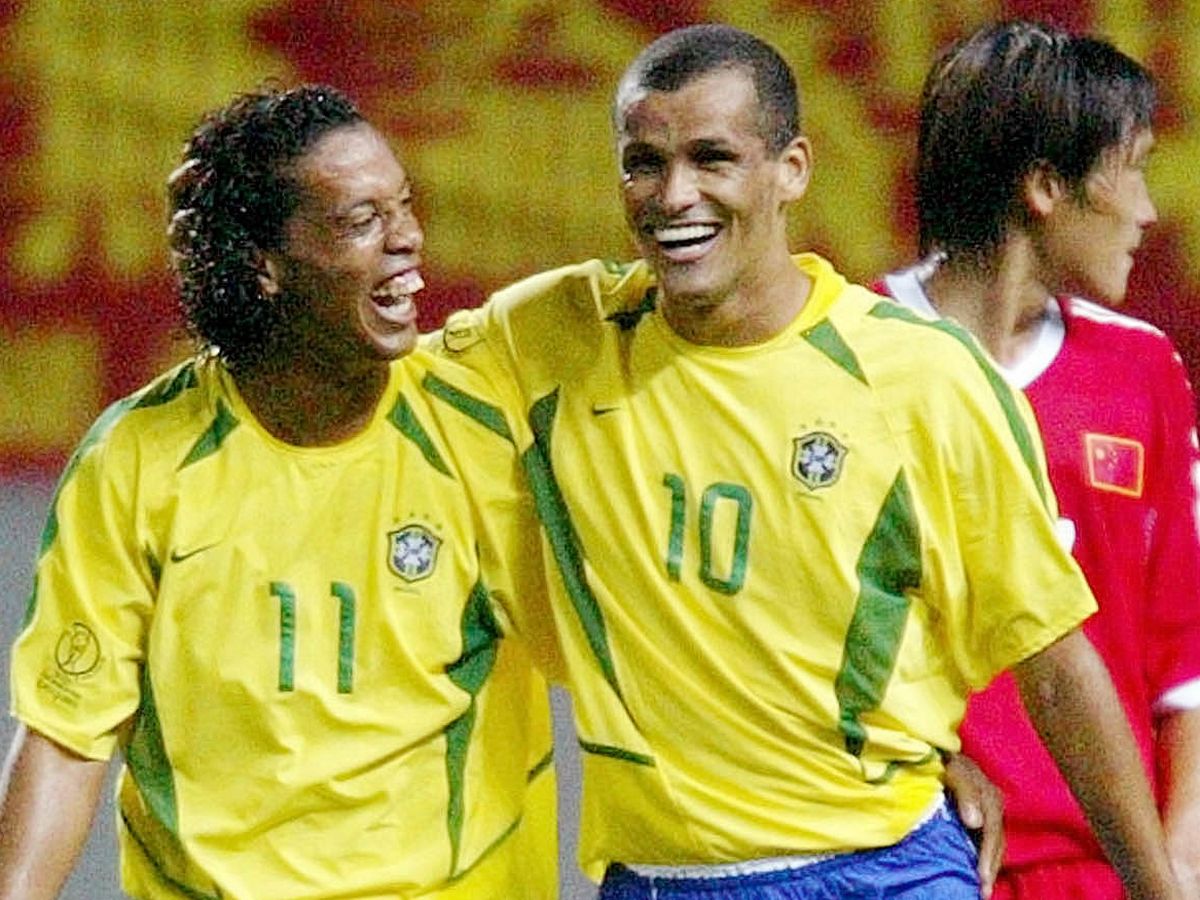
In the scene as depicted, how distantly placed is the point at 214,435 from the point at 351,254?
0.20 meters

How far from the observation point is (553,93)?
155 inches

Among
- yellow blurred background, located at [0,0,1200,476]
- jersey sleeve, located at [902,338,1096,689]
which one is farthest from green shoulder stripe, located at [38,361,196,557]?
yellow blurred background, located at [0,0,1200,476]

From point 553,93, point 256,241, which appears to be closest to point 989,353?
point 256,241

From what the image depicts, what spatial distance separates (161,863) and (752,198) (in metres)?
0.80

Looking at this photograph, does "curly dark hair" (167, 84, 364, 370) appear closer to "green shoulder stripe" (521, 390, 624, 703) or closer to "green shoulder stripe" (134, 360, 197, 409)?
"green shoulder stripe" (134, 360, 197, 409)

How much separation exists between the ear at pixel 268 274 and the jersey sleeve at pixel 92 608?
0.69 feet

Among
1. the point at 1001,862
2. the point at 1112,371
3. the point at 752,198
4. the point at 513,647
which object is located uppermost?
the point at 752,198

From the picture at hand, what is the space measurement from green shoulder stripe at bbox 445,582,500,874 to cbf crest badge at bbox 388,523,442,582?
58 millimetres

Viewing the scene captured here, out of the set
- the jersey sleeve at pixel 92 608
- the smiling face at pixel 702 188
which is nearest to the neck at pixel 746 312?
the smiling face at pixel 702 188

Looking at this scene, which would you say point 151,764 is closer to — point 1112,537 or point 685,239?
point 685,239

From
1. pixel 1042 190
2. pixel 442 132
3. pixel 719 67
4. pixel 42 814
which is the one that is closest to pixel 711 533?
pixel 719 67

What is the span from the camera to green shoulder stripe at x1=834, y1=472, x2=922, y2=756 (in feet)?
8.84

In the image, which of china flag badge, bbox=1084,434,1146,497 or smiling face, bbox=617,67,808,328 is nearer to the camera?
smiling face, bbox=617,67,808,328

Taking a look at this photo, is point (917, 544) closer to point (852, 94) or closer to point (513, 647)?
point (513, 647)
